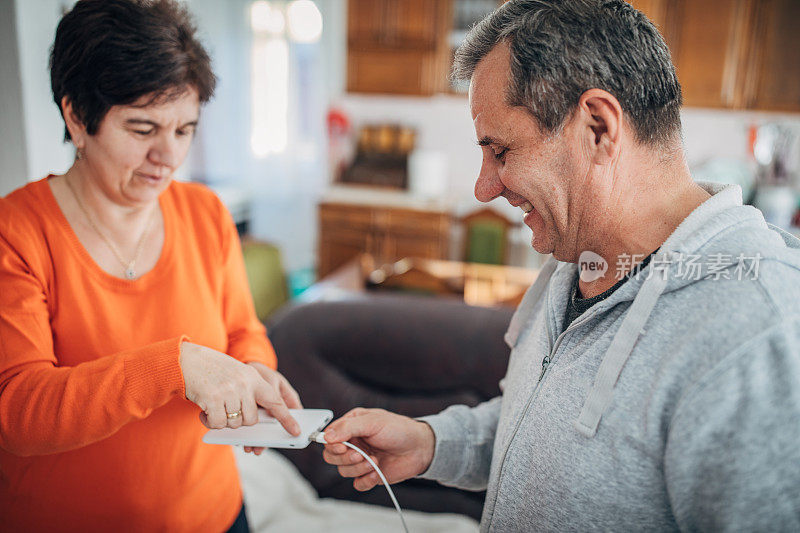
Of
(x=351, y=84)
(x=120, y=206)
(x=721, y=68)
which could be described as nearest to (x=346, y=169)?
(x=351, y=84)

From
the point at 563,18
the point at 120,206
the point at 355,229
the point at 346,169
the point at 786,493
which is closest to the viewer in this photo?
the point at 786,493

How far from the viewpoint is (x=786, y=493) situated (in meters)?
0.61

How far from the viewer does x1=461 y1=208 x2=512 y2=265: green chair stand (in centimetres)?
455

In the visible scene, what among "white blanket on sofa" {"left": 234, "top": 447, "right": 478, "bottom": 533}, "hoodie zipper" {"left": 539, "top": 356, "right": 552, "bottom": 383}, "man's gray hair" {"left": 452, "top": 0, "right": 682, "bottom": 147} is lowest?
"white blanket on sofa" {"left": 234, "top": 447, "right": 478, "bottom": 533}

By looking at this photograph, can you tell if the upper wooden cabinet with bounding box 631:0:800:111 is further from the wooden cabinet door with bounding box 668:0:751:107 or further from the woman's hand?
the woman's hand

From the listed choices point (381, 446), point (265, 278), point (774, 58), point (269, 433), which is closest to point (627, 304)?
point (381, 446)

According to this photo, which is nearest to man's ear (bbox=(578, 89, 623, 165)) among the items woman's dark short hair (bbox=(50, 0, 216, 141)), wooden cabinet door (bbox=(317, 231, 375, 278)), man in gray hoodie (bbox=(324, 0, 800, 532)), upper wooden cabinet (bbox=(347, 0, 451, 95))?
man in gray hoodie (bbox=(324, 0, 800, 532))

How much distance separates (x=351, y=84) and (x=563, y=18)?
450 cm

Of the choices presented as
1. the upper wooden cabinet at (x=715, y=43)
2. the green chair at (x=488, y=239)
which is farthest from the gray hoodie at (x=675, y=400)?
the upper wooden cabinet at (x=715, y=43)

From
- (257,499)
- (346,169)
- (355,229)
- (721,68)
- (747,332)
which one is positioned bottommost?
(257,499)

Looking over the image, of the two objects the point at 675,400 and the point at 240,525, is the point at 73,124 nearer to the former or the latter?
the point at 240,525

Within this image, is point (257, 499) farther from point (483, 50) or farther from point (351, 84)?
point (351, 84)

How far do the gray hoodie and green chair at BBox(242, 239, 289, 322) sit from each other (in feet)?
8.68

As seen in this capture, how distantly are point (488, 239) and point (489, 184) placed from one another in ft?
12.1
